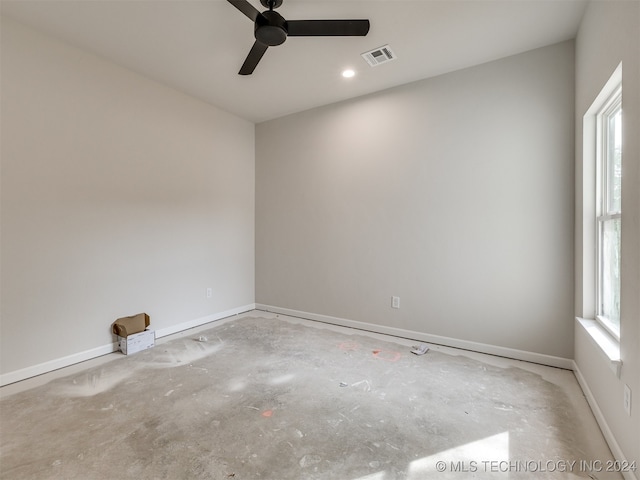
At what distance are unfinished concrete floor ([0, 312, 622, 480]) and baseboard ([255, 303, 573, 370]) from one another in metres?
0.10

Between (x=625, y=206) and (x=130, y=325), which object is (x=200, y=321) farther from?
(x=625, y=206)

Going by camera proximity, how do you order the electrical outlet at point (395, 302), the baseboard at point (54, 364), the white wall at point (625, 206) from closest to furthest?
the white wall at point (625, 206), the baseboard at point (54, 364), the electrical outlet at point (395, 302)

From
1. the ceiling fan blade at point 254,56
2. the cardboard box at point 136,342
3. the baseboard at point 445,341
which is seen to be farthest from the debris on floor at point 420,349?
the ceiling fan blade at point 254,56

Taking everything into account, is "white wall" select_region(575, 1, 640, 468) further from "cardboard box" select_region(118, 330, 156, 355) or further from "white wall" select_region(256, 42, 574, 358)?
"cardboard box" select_region(118, 330, 156, 355)

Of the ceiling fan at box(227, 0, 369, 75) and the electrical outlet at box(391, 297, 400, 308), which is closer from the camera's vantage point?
the ceiling fan at box(227, 0, 369, 75)

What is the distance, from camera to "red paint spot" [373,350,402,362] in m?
2.92

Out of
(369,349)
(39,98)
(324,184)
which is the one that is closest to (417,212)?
(324,184)

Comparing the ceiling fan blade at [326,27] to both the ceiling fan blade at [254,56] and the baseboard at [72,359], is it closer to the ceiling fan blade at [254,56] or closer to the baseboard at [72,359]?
the ceiling fan blade at [254,56]

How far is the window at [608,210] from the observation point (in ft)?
6.56

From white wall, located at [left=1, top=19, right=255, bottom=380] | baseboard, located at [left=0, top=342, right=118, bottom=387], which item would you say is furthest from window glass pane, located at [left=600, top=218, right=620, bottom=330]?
baseboard, located at [left=0, top=342, right=118, bottom=387]

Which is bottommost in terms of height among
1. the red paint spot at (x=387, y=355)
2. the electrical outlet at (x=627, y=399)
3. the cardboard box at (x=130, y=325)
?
the red paint spot at (x=387, y=355)

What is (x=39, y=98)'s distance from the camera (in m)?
2.60

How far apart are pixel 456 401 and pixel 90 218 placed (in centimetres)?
353

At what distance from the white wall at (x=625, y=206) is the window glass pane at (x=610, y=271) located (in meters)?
0.27
